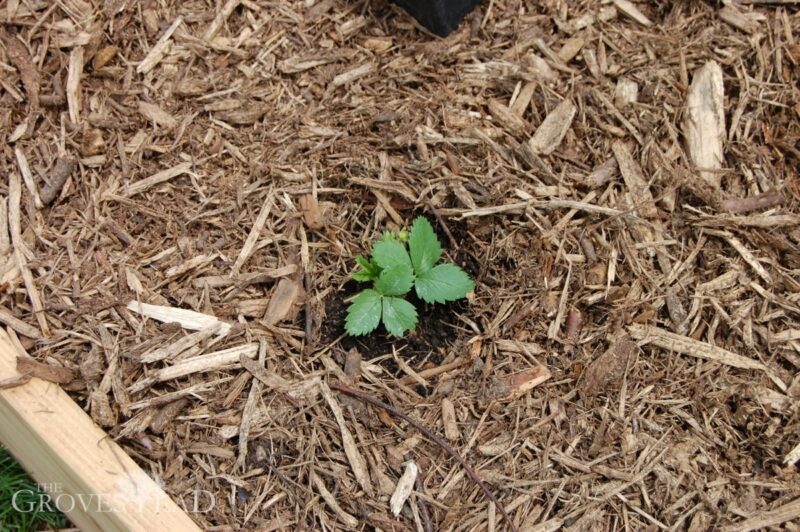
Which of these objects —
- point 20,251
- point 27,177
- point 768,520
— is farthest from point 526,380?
point 27,177

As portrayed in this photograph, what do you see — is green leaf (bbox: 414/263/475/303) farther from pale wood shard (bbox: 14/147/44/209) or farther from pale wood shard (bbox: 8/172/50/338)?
pale wood shard (bbox: 14/147/44/209)

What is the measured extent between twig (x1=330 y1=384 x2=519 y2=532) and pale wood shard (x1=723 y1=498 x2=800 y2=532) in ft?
2.09

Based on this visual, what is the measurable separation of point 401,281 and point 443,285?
5.2 inches

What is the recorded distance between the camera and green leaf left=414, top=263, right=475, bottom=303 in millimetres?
2172

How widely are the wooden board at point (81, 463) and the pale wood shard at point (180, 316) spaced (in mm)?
327

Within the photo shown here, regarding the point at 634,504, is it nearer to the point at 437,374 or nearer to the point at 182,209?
the point at 437,374

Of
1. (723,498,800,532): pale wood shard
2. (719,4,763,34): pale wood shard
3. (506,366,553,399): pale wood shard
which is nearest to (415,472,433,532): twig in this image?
(506,366,553,399): pale wood shard

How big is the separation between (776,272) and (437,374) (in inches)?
45.1

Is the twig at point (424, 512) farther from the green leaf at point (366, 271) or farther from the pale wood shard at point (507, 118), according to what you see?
the pale wood shard at point (507, 118)

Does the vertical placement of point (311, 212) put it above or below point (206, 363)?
above

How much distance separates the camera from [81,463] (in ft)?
6.46

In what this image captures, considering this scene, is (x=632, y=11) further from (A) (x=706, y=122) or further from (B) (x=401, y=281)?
(B) (x=401, y=281)

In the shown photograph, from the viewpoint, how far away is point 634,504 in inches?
79.7

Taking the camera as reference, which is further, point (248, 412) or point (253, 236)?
point (253, 236)
